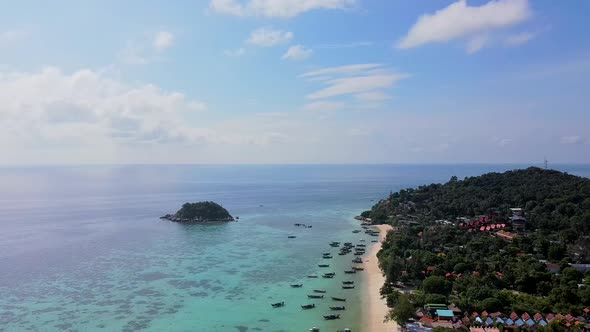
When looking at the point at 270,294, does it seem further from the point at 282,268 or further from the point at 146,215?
the point at 146,215

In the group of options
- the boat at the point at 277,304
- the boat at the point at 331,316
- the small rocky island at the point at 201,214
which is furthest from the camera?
the small rocky island at the point at 201,214

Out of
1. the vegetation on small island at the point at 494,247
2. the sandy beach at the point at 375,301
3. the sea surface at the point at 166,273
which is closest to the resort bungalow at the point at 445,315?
the vegetation on small island at the point at 494,247

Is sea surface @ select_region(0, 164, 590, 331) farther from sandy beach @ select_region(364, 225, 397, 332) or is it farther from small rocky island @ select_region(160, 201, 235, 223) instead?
small rocky island @ select_region(160, 201, 235, 223)

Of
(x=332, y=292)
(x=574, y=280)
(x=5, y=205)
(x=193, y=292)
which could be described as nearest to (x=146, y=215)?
(x=5, y=205)

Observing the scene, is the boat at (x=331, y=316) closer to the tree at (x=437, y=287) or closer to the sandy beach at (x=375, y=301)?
the sandy beach at (x=375, y=301)

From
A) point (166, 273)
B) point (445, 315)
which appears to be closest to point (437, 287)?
point (445, 315)

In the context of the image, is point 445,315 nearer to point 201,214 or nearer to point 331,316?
point 331,316
